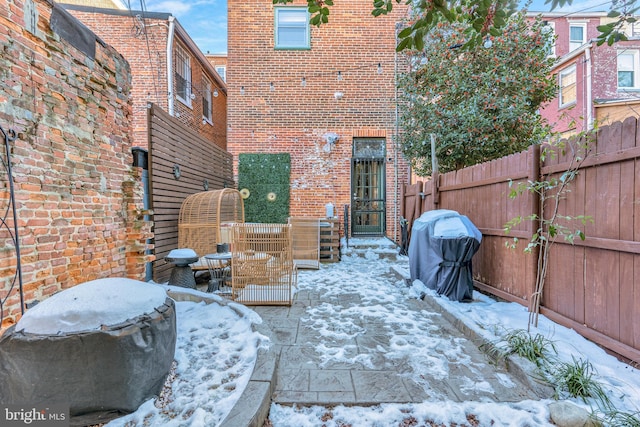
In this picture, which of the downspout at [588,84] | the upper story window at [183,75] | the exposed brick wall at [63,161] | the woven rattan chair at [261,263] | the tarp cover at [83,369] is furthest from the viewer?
the downspout at [588,84]

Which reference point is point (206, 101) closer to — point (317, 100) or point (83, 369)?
point (317, 100)

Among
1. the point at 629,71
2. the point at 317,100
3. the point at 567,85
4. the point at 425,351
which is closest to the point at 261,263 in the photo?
the point at 425,351

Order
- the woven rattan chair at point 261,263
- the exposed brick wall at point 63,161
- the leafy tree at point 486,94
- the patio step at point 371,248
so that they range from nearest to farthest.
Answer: the exposed brick wall at point 63,161, the woven rattan chair at point 261,263, the leafy tree at point 486,94, the patio step at point 371,248

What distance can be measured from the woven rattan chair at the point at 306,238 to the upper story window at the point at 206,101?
5942mm

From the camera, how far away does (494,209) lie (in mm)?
3613

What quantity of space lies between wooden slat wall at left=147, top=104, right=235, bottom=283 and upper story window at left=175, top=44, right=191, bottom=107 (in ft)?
11.0

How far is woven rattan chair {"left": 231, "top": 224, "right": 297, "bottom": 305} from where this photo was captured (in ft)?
12.0

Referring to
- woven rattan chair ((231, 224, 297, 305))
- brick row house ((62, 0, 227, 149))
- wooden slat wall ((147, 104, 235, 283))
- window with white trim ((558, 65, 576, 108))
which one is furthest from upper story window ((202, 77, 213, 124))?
window with white trim ((558, 65, 576, 108))

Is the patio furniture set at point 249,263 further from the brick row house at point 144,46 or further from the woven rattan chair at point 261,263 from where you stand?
the brick row house at point 144,46

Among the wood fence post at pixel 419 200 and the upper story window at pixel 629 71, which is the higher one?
the upper story window at pixel 629 71

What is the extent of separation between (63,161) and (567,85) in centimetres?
1435

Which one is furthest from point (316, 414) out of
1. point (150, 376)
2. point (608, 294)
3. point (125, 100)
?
point (125, 100)

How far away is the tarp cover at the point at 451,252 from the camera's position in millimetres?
3426

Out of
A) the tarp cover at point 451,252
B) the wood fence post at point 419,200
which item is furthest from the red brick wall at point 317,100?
the tarp cover at point 451,252
